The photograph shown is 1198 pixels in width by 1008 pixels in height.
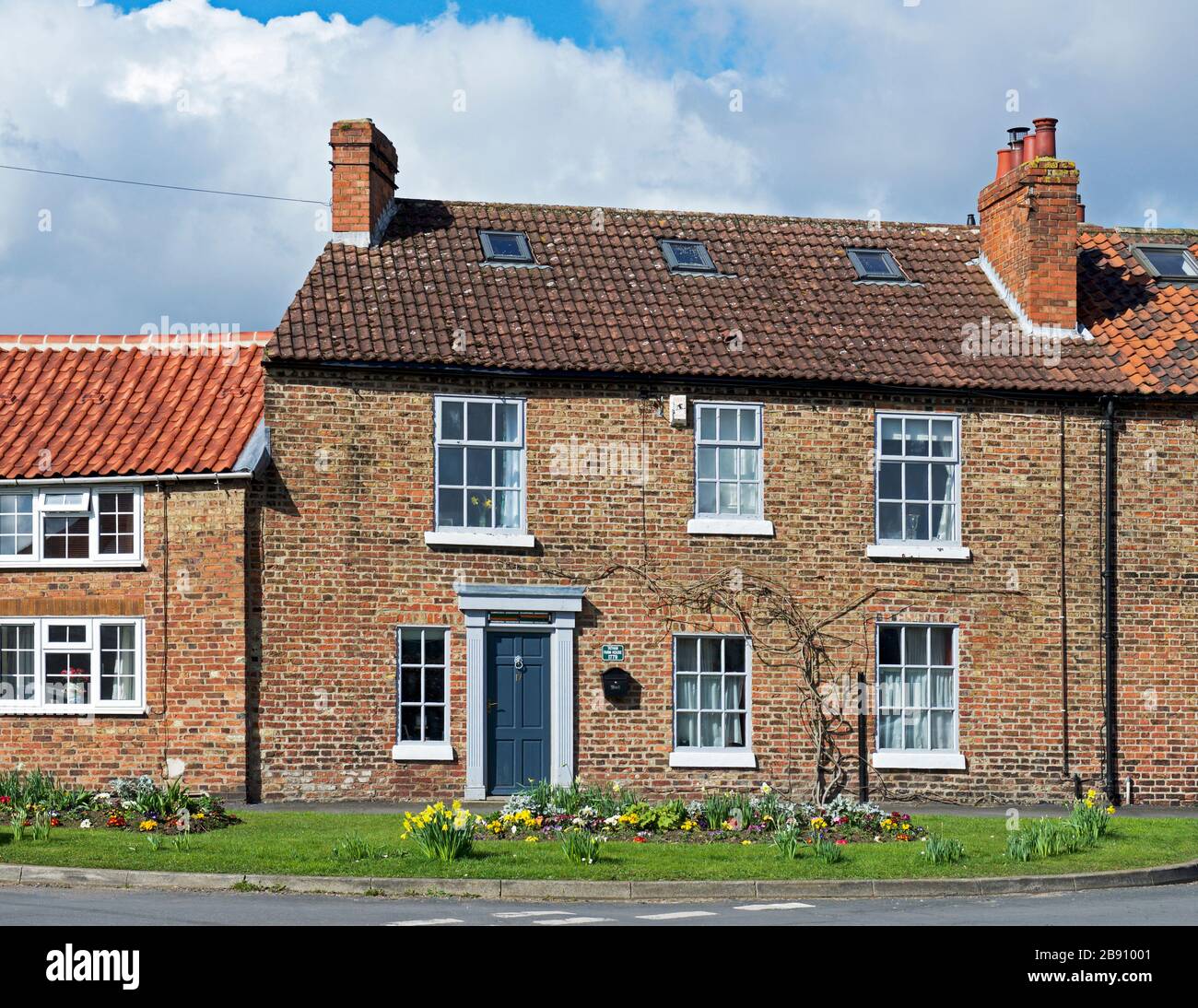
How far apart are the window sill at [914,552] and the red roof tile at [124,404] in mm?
8881

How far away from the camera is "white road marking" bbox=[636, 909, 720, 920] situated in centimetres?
1324

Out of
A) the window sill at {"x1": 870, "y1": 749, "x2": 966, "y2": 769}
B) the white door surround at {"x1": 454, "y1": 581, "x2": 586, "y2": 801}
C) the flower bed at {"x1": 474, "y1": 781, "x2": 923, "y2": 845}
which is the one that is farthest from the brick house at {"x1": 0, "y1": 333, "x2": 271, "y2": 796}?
the window sill at {"x1": 870, "y1": 749, "x2": 966, "y2": 769}

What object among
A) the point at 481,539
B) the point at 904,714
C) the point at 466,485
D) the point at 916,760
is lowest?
the point at 916,760

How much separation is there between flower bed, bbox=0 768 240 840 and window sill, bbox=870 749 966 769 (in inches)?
359

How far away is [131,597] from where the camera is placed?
2248cm

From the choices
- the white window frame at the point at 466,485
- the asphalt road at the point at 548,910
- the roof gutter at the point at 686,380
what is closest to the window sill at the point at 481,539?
the white window frame at the point at 466,485

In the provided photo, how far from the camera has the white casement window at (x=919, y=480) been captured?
23922mm

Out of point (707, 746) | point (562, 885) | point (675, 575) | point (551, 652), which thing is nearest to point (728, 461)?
point (675, 575)

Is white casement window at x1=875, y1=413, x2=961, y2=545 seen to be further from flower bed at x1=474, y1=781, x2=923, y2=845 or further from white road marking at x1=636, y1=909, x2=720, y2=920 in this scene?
white road marking at x1=636, y1=909, x2=720, y2=920

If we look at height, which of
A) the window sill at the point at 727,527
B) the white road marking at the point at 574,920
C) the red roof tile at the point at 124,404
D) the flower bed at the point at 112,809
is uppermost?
the red roof tile at the point at 124,404

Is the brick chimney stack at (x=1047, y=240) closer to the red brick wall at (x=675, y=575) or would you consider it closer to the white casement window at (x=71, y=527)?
the red brick wall at (x=675, y=575)

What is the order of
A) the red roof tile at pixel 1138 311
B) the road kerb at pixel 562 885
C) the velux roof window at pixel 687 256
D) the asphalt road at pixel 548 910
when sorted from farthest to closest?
the velux roof window at pixel 687 256 < the red roof tile at pixel 1138 311 < the road kerb at pixel 562 885 < the asphalt road at pixel 548 910

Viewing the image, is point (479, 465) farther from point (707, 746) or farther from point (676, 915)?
point (676, 915)

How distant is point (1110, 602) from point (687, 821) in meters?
9.09
